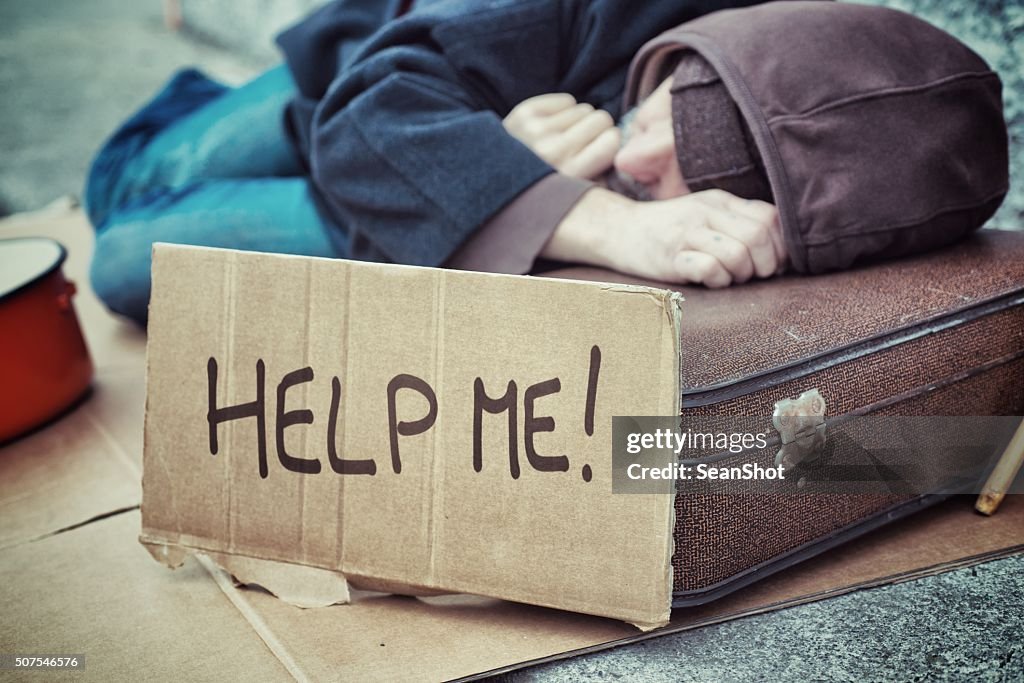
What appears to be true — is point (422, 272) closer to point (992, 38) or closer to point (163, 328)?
point (163, 328)

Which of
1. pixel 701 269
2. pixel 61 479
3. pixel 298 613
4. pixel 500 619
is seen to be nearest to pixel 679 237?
pixel 701 269

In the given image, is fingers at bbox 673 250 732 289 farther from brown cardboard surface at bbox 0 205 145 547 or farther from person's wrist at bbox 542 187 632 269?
brown cardboard surface at bbox 0 205 145 547

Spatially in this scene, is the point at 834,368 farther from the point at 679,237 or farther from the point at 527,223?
the point at 527,223

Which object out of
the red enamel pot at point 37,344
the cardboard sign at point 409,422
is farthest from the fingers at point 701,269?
the red enamel pot at point 37,344

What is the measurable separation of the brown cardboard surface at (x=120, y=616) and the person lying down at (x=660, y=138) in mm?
450

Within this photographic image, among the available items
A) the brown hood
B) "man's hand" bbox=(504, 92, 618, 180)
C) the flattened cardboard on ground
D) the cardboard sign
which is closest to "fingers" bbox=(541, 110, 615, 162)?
"man's hand" bbox=(504, 92, 618, 180)

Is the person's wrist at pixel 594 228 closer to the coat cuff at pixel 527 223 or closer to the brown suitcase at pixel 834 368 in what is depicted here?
the coat cuff at pixel 527 223

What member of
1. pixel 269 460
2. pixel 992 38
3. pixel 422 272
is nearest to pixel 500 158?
pixel 422 272

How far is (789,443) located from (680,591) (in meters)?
0.16

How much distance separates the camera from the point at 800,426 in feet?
2.50

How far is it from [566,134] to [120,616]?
728 millimetres

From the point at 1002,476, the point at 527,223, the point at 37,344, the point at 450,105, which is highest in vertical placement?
the point at 450,105

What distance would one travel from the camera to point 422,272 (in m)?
0.73

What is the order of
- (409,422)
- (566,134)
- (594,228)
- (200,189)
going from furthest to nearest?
(200,189)
(566,134)
(594,228)
(409,422)
